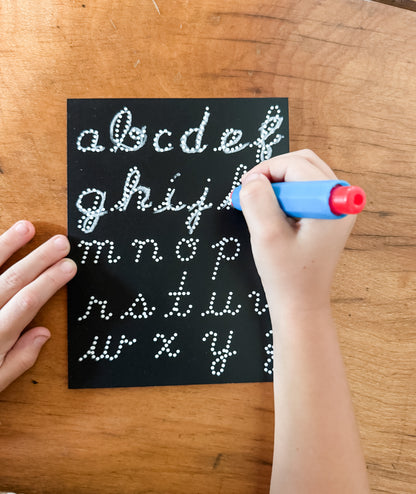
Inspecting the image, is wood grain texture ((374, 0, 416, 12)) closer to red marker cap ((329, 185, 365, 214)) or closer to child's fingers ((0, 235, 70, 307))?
red marker cap ((329, 185, 365, 214))

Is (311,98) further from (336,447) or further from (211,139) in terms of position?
(336,447)

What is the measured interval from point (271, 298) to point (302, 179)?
16 cm

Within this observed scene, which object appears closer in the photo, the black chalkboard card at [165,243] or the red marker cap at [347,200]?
the red marker cap at [347,200]

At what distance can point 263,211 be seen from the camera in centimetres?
50

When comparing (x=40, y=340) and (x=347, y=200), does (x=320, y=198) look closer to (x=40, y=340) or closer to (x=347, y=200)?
(x=347, y=200)

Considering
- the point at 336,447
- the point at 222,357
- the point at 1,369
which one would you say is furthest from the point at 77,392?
the point at 336,447

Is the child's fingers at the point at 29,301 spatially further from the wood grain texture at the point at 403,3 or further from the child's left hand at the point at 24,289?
the wood grain texture at the point at 403,3

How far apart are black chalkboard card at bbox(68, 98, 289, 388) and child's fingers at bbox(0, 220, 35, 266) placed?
0.06 m

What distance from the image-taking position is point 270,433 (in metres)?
0.59

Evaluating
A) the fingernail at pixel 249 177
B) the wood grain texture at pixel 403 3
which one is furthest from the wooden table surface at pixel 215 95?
the fingernail at pixel 249 177

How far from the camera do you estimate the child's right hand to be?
1.63 feet

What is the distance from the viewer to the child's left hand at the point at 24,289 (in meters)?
0.55

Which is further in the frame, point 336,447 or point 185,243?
point 185,243

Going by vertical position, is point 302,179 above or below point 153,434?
above
